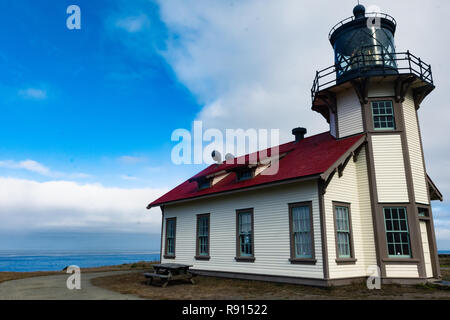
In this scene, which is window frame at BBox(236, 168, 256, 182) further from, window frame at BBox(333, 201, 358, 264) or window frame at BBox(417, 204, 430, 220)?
window frame at BBox(417, 204, 430, 220)

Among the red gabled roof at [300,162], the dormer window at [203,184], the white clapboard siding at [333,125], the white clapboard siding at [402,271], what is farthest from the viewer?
the dormer window at [203,184]

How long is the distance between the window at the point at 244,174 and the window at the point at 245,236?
166 centimetres

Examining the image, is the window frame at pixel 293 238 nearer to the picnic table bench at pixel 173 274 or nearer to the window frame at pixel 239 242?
the window frame at pixel 239 242

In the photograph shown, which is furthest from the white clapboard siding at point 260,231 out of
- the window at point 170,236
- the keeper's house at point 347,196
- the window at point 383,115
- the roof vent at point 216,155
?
the roof vent at point 216,155

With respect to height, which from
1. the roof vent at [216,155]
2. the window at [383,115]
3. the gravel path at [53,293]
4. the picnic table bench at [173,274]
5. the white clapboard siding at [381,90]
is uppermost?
the white clapboard siding at [381,90]

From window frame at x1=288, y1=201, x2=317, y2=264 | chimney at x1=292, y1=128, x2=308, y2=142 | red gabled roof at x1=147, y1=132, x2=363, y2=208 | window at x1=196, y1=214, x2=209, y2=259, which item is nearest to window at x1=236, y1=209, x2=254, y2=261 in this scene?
red gabled roof at x1=147, y1=132, x2=363, y2=208

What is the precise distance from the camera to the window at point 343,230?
1214 centimetres

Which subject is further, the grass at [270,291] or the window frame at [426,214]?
the window frame at [426,214]

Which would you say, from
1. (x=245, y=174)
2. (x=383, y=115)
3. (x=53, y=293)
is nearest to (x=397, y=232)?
(x=383, y=115)

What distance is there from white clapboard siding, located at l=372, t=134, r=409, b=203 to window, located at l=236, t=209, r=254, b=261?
5304 mm

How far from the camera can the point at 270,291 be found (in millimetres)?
11148

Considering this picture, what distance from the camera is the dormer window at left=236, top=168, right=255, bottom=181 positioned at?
1551cm

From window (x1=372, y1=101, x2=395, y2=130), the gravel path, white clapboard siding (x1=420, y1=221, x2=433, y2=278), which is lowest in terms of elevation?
the gravel path
